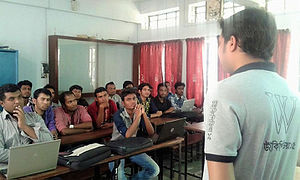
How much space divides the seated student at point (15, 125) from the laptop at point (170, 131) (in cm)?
106

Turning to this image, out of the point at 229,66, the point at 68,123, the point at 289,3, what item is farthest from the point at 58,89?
the point at 229,66

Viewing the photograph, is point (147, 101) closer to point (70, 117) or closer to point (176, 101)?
point (176, 101)

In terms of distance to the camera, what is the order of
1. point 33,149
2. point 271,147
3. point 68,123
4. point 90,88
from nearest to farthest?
point 271,147
point 33,149
point 68,123
point 90,88

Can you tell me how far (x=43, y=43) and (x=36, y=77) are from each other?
0.70 m

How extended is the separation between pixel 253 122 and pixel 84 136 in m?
2.69

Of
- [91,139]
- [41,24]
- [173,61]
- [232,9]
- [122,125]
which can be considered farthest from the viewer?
[173,61]

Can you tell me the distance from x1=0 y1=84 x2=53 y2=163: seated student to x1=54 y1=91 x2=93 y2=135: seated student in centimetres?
75

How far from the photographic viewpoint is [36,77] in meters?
5.32

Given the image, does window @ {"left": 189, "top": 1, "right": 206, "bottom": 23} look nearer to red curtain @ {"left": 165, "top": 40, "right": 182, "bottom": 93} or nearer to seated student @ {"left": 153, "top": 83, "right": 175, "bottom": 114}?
red curtain @ {"left": 165, "top": 40, "right": 182, "bottom": 93}

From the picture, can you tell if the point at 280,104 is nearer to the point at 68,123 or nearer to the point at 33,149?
the point at 33,149

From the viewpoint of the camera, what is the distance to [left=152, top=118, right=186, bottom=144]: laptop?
2699mm

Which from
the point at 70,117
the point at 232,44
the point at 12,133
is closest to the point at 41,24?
the point at 70,117

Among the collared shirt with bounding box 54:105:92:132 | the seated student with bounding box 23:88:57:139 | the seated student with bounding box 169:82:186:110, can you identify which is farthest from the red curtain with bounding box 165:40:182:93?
the seated student with bounding box 23:88:57:139

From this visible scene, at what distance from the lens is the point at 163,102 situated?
16.6 ft
